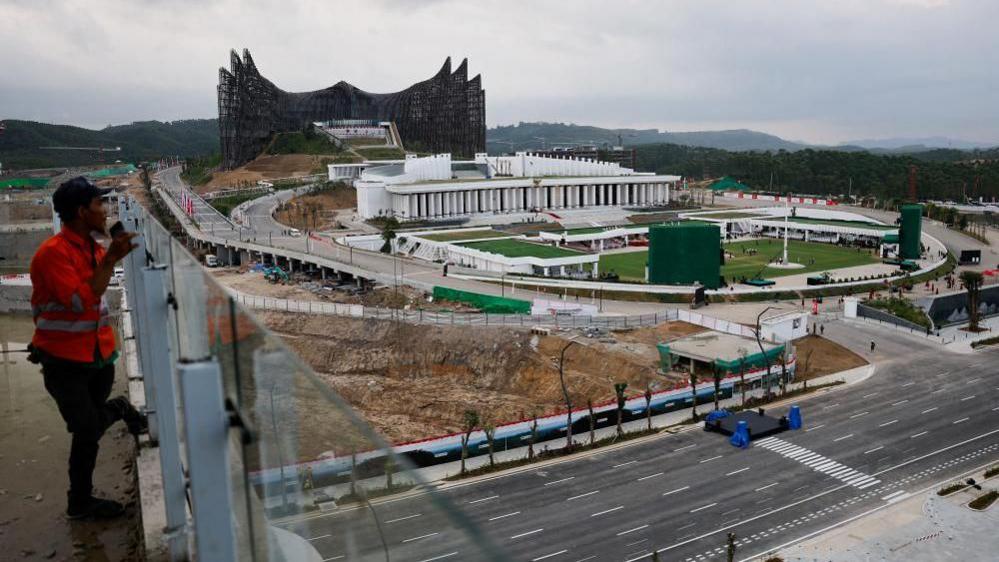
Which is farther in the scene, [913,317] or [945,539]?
[913,317]

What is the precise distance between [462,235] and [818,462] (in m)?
28.6

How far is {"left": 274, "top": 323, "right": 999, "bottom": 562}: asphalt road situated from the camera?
1368 cm

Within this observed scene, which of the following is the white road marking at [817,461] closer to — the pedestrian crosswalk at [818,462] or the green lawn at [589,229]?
the pedestrian crosswalk at [818,462]

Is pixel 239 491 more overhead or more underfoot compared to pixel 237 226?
more overhead

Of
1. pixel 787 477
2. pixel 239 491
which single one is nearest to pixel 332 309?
pixel 787 477

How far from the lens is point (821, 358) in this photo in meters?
25.1

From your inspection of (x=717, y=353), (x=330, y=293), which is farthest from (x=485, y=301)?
(x=717, y=353)

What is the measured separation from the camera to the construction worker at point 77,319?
322cm

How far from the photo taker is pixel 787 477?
16.2 m

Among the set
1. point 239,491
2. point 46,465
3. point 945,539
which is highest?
point 239,491

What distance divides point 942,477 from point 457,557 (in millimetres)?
17713

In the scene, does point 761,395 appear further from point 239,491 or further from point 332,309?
point 239,491

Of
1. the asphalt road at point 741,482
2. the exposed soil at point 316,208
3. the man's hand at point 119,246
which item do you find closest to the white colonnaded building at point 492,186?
the exposed soil at point 316,208

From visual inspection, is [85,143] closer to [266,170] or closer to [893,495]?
[266,170]
